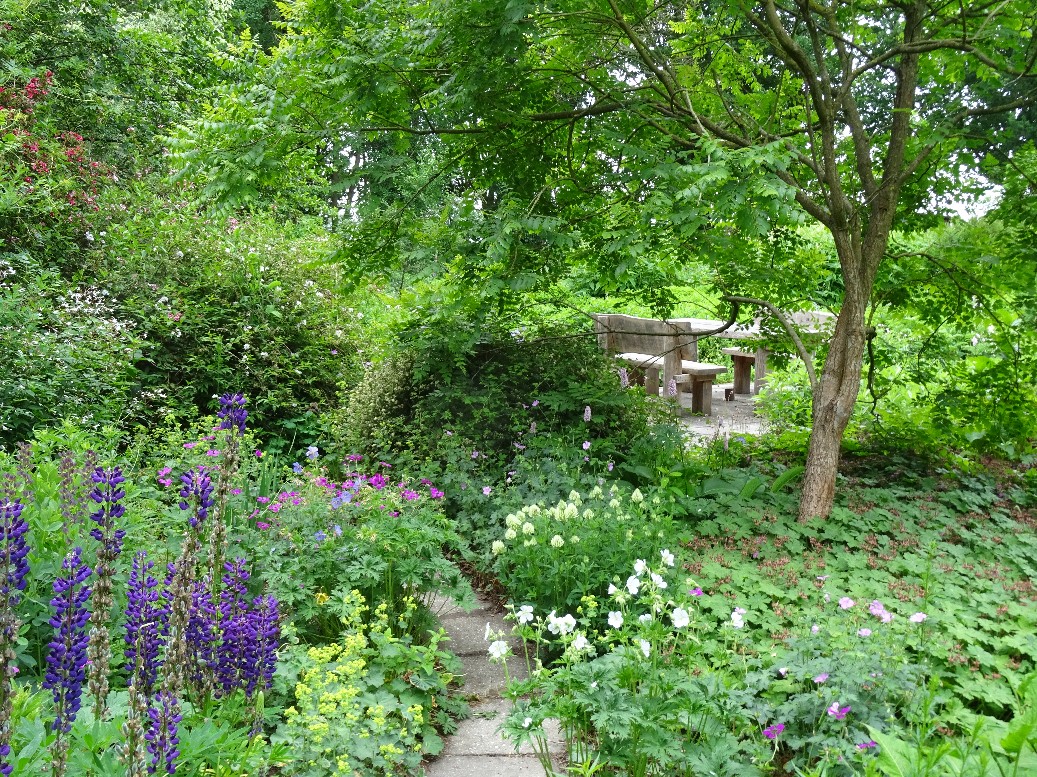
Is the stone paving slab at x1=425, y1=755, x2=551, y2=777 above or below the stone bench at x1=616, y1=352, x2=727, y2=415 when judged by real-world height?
below

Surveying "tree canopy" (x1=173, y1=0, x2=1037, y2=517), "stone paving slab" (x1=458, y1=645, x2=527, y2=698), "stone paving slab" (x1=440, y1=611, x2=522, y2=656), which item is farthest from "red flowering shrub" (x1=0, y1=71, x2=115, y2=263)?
"stone paving slab" (x1=458, y1=645, x2=527, y2=698)

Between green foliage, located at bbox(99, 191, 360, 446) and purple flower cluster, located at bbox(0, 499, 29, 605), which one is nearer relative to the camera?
purple flower cluster, located at bbox(0, 499, 29, 605)

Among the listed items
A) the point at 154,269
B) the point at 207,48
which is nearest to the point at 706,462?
the point at 154,269

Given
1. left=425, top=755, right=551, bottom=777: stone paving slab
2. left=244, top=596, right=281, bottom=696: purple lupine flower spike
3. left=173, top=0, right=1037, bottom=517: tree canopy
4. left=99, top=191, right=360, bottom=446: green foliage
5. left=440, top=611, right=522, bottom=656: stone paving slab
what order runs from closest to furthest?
left=244, top=596, right=281, bottom=696: purple lupine flower spike → left=425, top=755, right=551, bottom=777: stone paving slab → left=440, top=611, right=522, bottom=656: stone paving slab → left=173, top=0, right=1037, bottom=517: tree canopy → left=99, top=191, right=360, bottom=446: green foliage

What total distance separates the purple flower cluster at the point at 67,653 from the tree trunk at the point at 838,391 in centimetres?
408

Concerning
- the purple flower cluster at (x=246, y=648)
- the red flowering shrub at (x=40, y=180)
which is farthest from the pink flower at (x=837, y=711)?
the red flowering shrub at (x=40, y=180)

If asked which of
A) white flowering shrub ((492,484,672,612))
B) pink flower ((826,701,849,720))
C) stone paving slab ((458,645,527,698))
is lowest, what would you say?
stone paving slab ((458,645,527,698))

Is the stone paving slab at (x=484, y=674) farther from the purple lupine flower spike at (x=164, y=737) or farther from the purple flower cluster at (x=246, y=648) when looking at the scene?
the purple lupine flower spike at (x=164, y=737)

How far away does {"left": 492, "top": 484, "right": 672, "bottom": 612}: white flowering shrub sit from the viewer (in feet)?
12.0

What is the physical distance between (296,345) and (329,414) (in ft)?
3.68

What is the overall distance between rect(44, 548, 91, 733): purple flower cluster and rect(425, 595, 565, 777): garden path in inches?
54.0

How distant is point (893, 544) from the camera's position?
4.37 meters

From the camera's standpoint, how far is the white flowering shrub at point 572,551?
3660 mm

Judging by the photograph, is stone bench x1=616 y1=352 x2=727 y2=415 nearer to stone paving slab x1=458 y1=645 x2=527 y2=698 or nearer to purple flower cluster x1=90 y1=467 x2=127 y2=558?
stone paving slab x1=458 y1=645 x2=527 y2=698
